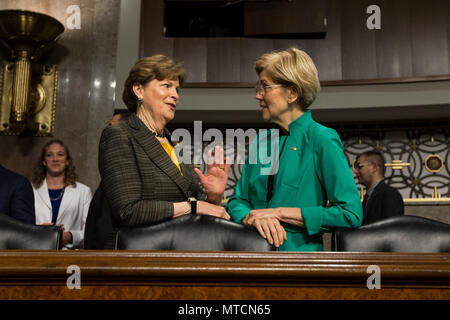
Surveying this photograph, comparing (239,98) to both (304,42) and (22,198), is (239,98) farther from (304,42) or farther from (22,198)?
(22,198)

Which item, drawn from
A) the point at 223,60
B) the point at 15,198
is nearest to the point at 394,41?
the point at 223,60

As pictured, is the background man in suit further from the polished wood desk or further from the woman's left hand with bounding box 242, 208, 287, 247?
the polished wood desk

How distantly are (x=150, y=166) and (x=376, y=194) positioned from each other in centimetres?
231

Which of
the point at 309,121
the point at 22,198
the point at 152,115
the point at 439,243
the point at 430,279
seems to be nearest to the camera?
the point at 430,279

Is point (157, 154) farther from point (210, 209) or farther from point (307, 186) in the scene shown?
point (307, 186)

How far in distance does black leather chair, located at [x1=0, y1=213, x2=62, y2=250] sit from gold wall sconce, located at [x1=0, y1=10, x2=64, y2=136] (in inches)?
123

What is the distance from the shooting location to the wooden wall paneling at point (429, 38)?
4805mm

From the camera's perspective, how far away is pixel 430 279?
0.89m

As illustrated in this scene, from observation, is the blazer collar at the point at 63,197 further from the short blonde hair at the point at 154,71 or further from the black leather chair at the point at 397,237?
the black leather chair at the point at 397,237

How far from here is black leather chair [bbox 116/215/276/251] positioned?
5.12ft

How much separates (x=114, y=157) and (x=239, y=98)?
315 centimetres

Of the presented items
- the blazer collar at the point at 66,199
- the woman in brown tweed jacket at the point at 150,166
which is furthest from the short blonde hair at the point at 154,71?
the blazer collar at the point at 66,199

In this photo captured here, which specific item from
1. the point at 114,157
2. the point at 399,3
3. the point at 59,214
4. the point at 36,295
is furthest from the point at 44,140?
the point at 36,295

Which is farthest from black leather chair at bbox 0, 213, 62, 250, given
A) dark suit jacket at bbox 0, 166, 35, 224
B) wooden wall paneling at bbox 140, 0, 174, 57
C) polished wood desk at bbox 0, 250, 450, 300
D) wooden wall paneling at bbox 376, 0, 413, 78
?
wooden wall paneling at bbox 376, 0, 413, 78
